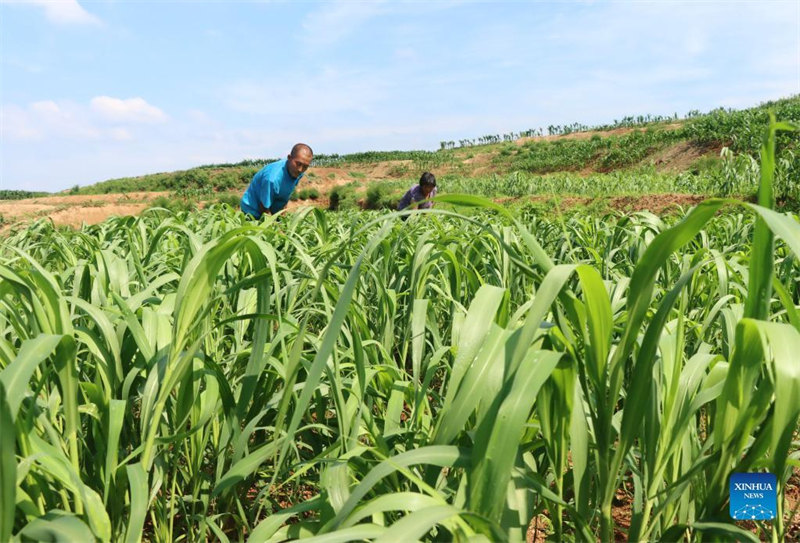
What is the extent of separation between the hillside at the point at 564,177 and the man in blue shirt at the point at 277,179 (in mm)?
4765

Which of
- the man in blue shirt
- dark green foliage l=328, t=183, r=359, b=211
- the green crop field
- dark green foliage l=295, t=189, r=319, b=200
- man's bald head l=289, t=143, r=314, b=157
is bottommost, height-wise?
the green crop field

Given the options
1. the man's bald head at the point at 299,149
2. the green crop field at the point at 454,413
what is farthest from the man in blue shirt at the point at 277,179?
the green crop field at the point at 454,413

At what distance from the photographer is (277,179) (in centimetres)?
425

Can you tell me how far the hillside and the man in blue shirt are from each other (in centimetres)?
476

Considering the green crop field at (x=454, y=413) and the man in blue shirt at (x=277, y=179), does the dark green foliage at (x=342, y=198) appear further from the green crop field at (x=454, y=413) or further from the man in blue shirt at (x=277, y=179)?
the green crop field at (x=454, y=413)

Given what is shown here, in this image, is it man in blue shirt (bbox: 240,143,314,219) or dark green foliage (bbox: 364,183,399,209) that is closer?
man in blue shirt (bbox: 240,143,314,219)

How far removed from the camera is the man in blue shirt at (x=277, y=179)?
4211 mm

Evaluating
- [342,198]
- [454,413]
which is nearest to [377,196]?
[342,198]

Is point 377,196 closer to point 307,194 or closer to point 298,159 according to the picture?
point 307,194

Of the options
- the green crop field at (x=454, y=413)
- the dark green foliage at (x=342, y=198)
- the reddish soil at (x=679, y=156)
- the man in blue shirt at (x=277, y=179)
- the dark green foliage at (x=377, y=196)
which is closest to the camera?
the green crop field at (x=454, y=413)

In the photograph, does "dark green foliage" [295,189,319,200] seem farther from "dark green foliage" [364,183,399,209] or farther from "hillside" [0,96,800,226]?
"dark green foliage" [364,183,399,209]

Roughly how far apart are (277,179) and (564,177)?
1802 centimetres

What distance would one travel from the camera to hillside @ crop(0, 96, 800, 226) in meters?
9.86

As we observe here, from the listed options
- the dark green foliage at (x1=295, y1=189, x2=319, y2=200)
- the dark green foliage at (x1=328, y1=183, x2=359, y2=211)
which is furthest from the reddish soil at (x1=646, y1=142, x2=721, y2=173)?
the dark green foliage at (x1=295, y1=189, x2=319, y2=200)
